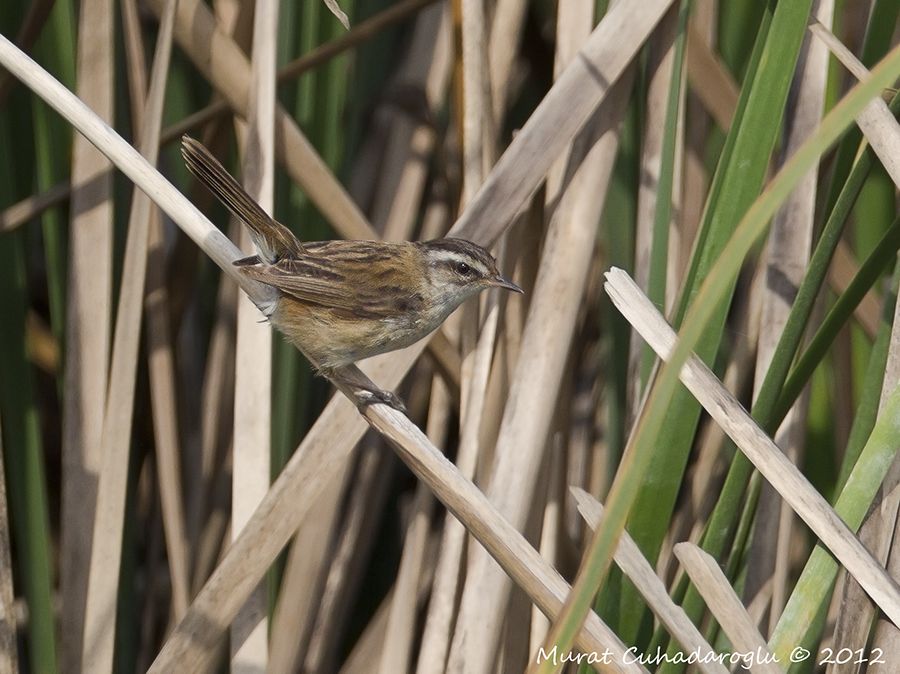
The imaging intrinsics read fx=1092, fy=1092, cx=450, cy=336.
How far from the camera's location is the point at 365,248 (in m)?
2.61

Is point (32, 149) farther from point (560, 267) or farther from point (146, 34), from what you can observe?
point (560, 267)

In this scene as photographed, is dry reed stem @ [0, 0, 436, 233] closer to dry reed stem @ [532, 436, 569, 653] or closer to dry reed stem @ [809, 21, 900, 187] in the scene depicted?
dry reed stem @ [532, 436, 569, 653]

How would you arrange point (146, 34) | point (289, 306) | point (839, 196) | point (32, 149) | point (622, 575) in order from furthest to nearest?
Result: point (146, 34)
point (32, 149)
point (289, 306)
point (622, 575)
point (839, 196)

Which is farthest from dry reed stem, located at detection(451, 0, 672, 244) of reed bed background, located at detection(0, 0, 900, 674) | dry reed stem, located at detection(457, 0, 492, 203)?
dry reed stem, located at detection(457, 0, 492, 203)

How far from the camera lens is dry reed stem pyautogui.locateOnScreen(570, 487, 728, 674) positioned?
1.88m

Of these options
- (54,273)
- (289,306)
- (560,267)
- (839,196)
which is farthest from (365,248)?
(839,196)

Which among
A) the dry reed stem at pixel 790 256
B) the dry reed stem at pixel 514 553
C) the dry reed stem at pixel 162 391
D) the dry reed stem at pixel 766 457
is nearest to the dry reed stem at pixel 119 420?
the dry reed stem at pixel 162 391

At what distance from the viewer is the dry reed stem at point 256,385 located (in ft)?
7.72

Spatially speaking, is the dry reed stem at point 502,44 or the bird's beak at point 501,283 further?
the dry reed stem at point 502,44

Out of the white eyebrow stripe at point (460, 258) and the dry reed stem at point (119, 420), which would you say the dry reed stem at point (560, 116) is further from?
the dry reed stem at point (119, 420)

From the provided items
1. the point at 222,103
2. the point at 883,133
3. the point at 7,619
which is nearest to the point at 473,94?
the point at 222,103

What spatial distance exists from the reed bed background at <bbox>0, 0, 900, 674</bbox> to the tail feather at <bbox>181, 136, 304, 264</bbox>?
87 millimetres

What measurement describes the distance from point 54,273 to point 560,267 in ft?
3.82

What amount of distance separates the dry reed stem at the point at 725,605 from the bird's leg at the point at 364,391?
2.20 ft
